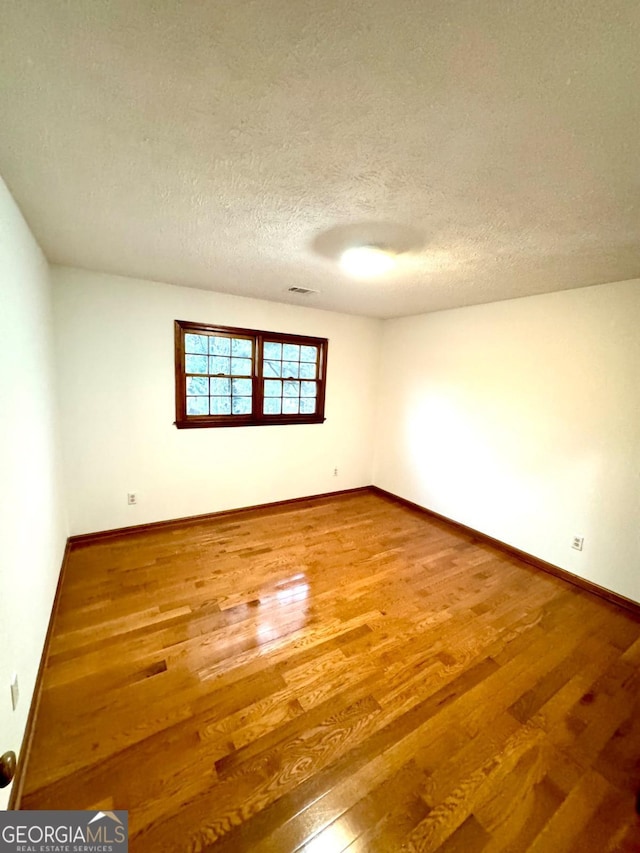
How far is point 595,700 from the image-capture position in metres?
1.74

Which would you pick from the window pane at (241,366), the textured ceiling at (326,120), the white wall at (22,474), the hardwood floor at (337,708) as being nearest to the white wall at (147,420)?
the window pane at (241,366)

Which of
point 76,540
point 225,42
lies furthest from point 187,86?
point 76,540

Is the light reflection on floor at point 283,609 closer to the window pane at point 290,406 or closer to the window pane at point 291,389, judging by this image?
the window pane at point 290,406

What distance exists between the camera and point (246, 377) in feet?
12.0

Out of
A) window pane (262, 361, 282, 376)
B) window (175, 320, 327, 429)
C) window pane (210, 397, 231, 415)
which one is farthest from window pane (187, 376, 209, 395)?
window pane (262, 361, 282, 376)

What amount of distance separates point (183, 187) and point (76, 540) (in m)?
3.05

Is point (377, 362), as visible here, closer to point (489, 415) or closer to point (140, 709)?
point (489, 415)

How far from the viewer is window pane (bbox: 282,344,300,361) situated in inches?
153

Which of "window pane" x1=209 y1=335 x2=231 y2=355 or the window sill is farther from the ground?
"window pane" x1=209 y1=335 x2=231 y2=355

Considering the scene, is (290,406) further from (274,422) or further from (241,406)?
(241,406)

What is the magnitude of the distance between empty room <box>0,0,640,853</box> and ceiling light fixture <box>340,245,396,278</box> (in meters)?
0.03

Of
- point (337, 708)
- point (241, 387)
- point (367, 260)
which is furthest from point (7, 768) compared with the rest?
point (241, 387)

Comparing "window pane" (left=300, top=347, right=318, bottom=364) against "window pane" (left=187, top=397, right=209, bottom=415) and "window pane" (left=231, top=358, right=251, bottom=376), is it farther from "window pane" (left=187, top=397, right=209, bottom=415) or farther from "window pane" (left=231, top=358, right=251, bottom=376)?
"window pane" (left=187, top=397, right=209, bottom=415)

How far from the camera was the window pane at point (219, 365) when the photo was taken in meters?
3.44
